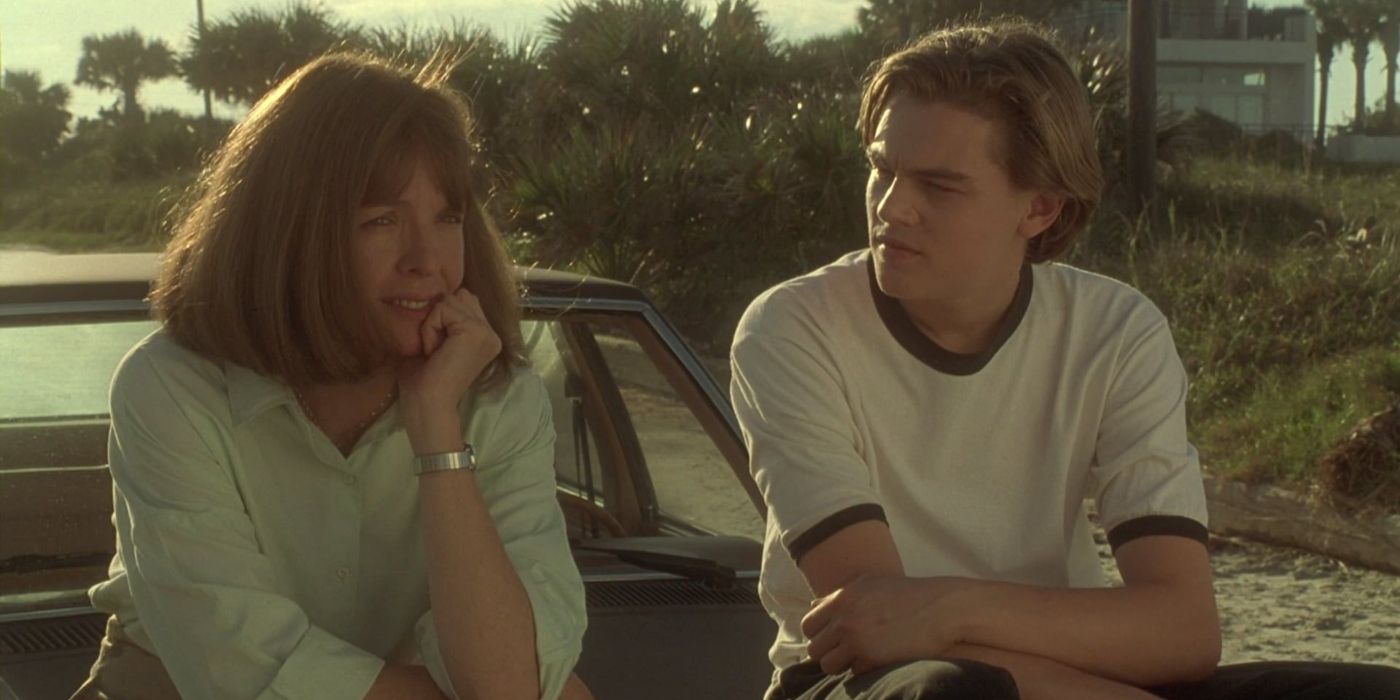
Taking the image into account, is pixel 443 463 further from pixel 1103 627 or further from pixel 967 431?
pixel 1103 627

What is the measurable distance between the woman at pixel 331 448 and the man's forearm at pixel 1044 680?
0.57 metres

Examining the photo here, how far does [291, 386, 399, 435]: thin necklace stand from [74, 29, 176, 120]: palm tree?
77.0 metres

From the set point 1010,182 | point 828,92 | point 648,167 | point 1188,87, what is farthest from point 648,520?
point 1188,87

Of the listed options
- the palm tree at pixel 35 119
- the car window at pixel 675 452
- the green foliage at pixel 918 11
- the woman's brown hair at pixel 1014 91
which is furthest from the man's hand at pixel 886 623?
the palm tree at pixel 35 119

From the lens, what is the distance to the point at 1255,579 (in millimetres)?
6469

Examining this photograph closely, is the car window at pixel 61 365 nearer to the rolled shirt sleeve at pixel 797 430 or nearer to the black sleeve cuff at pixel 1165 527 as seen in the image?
the rolled shirt sleeve at pixel 797 430

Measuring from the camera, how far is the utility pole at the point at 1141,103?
11914mm

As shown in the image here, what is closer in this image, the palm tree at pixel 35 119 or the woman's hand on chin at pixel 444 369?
the woman's hand on chin at pixel 444 369

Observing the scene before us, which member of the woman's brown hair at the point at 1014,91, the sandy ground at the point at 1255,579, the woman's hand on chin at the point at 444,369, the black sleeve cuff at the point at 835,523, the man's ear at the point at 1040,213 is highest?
the woman's brown hair at the point at 1014,91

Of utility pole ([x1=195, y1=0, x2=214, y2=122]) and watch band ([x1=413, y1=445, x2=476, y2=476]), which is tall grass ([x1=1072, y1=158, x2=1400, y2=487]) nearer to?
watch band ([x1=413, y1=445, x2=476, y2=476])

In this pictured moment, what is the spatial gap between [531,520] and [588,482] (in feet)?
3.12

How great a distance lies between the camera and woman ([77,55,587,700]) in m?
2.34

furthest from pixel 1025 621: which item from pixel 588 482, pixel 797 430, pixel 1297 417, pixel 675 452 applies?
pixel 1297 417

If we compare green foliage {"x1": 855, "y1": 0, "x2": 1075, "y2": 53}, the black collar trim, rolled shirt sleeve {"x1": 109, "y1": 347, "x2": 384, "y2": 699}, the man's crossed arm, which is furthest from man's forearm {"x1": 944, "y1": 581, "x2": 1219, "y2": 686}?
green foliage {"x1": 855, "y1": 0, "x2": 1075, "y2": 53}
